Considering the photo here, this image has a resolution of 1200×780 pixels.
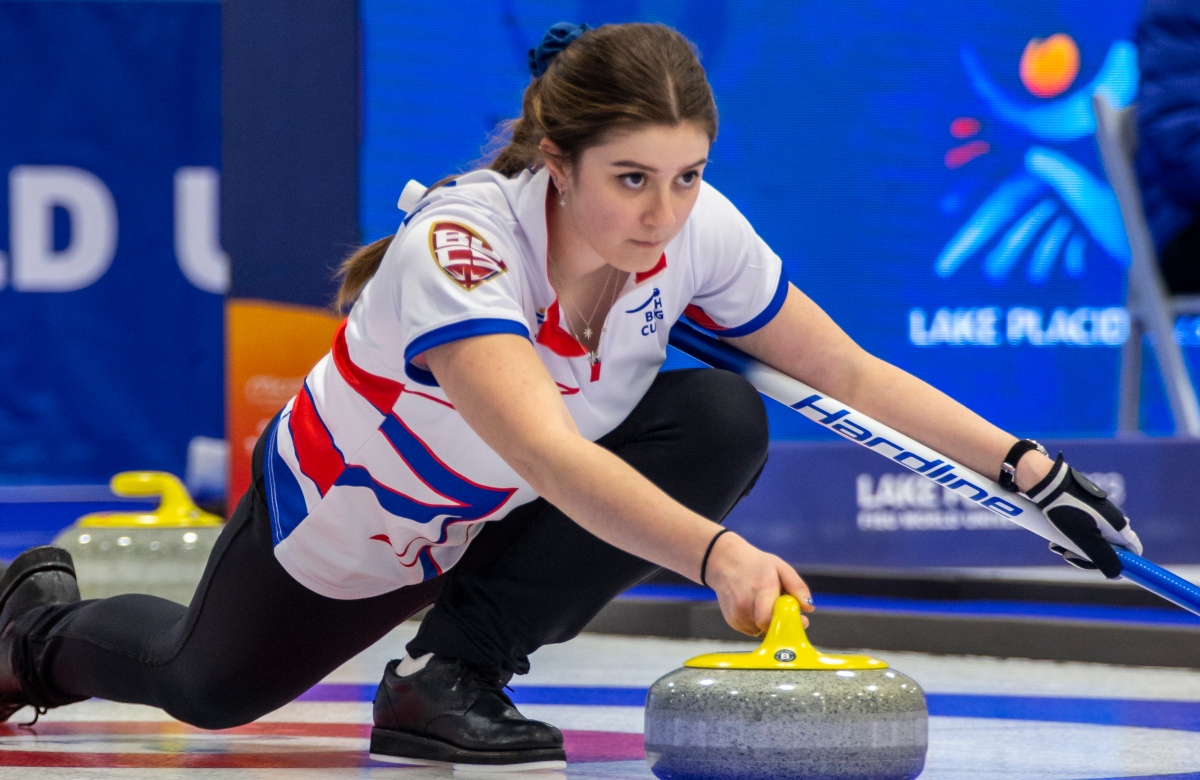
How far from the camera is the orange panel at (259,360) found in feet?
10.8

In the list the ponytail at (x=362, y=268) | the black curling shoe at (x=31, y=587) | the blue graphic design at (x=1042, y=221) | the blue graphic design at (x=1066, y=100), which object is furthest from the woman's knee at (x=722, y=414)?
the blue graphic design at (x=1066, y=100)

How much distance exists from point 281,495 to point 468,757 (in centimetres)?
36

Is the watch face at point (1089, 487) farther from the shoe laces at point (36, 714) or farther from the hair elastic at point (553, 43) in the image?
the shoe laces at point (36, 714)

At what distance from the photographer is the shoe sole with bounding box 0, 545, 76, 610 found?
1.95 meters

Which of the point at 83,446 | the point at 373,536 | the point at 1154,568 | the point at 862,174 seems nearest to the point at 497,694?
the point at 373,536

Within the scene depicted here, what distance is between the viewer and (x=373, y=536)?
1.63 m

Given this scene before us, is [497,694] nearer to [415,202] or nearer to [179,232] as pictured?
[415,202]

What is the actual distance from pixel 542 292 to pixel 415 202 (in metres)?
0.19

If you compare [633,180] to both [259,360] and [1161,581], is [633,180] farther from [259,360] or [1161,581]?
[259,360]

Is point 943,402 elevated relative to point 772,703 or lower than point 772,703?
elevated

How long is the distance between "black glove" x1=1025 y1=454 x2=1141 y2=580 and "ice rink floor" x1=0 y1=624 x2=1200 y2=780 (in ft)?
0.70

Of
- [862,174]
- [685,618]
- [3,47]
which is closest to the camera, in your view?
[685,618]

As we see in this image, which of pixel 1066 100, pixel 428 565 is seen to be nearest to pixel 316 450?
pixel 428 565

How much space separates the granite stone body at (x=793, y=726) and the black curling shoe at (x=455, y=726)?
26cm
